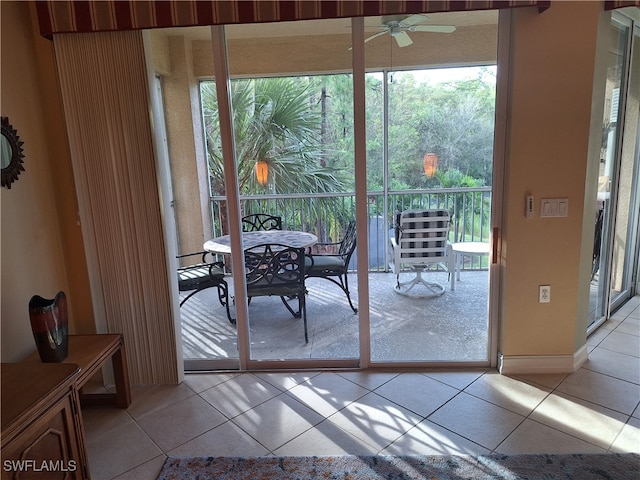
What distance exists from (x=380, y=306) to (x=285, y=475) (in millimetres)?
1813

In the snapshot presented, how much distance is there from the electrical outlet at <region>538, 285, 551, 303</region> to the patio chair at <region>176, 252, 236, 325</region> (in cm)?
216

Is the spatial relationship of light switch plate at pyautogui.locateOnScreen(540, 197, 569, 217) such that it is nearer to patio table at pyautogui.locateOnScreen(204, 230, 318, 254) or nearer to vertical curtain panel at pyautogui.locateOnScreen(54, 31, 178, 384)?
patio table at pyautogui.locateOnScreen(204, 230, 318, 254)

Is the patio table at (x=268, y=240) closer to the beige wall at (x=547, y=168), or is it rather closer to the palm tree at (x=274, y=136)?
the palm tree at (x=274, y=136)

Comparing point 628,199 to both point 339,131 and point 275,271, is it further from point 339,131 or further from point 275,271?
point 275,271

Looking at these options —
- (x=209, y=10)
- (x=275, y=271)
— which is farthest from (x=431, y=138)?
(x=209, y=10)

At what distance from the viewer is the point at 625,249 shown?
138 inches

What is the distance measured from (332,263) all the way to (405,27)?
1.80 m

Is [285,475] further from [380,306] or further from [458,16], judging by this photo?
[458,16]

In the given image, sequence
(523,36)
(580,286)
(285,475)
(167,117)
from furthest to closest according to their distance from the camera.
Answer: (167,117) < (580,286) < (523,36) < (285,475)

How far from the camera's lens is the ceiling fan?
9.31ft

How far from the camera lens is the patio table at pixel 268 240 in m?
2.89

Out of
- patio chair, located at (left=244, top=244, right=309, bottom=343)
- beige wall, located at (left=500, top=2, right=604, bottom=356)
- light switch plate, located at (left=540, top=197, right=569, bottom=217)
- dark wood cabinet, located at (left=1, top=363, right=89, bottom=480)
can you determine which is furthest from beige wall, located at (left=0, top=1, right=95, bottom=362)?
light switch plate, located at (left=540, top=197, right=569, bottom=217)

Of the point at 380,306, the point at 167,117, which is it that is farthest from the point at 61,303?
the point at 380,306

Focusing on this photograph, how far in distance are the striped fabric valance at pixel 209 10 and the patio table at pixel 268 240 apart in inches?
52.8
